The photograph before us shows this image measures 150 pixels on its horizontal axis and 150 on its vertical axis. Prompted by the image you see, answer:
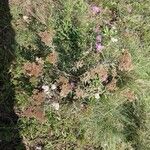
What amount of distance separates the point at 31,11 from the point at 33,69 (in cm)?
111

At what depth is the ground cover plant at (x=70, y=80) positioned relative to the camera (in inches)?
167

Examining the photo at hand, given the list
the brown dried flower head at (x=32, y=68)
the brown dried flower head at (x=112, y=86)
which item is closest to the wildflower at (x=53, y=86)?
the brown dried flower head at (x=32, y=68)

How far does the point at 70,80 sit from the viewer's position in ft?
14.6

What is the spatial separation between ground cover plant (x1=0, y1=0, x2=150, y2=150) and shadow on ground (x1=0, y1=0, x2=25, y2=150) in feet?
0.04

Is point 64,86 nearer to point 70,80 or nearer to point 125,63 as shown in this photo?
point 70,80

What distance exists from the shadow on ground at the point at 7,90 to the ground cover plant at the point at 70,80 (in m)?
0.01

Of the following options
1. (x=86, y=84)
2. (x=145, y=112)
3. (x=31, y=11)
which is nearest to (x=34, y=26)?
(x=31, y=11)

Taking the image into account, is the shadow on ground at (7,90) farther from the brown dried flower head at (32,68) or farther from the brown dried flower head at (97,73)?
the brown dried flower head at (97,73)

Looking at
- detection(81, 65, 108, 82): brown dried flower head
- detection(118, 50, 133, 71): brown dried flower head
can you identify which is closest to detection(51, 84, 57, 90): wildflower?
detection(81, 65, 108, 82): brown dried flower head

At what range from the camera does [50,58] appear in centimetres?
427

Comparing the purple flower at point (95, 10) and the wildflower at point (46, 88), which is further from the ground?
the purple flower at point (95, 10)

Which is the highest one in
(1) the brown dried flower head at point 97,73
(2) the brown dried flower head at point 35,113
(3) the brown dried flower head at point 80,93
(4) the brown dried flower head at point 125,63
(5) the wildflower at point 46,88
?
(4) the brown dried flower head at point 125,63

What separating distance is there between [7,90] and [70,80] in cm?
73

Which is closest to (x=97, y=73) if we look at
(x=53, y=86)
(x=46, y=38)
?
(x=53, y=86)
